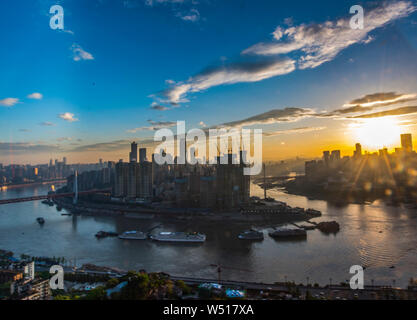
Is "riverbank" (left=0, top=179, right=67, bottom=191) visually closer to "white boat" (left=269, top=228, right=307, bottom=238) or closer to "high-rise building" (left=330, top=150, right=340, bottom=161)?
"white boat" (left=269, top=228, right=307, bottom=238)

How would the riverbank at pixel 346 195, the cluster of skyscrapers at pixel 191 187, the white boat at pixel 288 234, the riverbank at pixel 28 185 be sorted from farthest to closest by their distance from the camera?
the riverbank at pixel 28 185
the riverbank at pixel 346 195
the cluster of skyscrapers at pixel 191 187
the white boat at pixel 288 234

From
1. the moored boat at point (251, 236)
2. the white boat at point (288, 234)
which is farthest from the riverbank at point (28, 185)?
the white boat at point (288, 234)

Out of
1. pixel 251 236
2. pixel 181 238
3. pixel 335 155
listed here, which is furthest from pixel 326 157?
pixel 181 238

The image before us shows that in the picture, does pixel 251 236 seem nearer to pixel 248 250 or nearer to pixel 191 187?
pixel 248 250

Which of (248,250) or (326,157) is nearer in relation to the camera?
(248,250)

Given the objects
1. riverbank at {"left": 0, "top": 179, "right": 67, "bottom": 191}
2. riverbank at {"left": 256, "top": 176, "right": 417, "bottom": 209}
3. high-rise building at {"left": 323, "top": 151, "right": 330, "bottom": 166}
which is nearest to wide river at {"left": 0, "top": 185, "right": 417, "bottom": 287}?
riverbank at {"left": 256, "top": 176, "right": 417, "bottom": 209}

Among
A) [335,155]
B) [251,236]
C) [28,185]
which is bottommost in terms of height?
[251,236]

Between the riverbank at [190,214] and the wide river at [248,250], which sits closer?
the wide river at [248,250]

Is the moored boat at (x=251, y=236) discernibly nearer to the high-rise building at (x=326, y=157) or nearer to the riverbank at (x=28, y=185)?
the high-rise building at (x=326, y=157)
